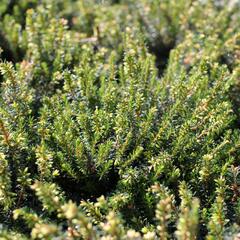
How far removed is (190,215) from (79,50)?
1792 mm

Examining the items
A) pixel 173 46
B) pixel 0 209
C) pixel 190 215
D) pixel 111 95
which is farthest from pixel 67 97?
pixel 173 46

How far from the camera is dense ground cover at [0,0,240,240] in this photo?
1.87 m

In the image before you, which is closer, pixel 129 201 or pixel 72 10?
pixel 129 201

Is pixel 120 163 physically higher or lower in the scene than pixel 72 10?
lower

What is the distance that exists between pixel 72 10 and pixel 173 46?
0.97 m

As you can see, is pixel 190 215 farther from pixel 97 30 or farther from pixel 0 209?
pixel 97 30

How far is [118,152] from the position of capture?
7.07 feet

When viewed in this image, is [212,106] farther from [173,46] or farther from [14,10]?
[14,10]

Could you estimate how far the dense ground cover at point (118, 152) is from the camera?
1.87 m

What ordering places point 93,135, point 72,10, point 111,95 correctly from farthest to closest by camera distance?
1. point 72,10
2. point 111,95
3. point 93,135

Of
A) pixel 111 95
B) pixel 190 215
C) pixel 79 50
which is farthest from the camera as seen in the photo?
pixel 79 50

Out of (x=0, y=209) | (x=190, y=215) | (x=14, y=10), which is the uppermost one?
(x=14, y=10)

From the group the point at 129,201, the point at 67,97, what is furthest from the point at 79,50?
→ the point at 129,201

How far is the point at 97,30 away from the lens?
3.23 metres
